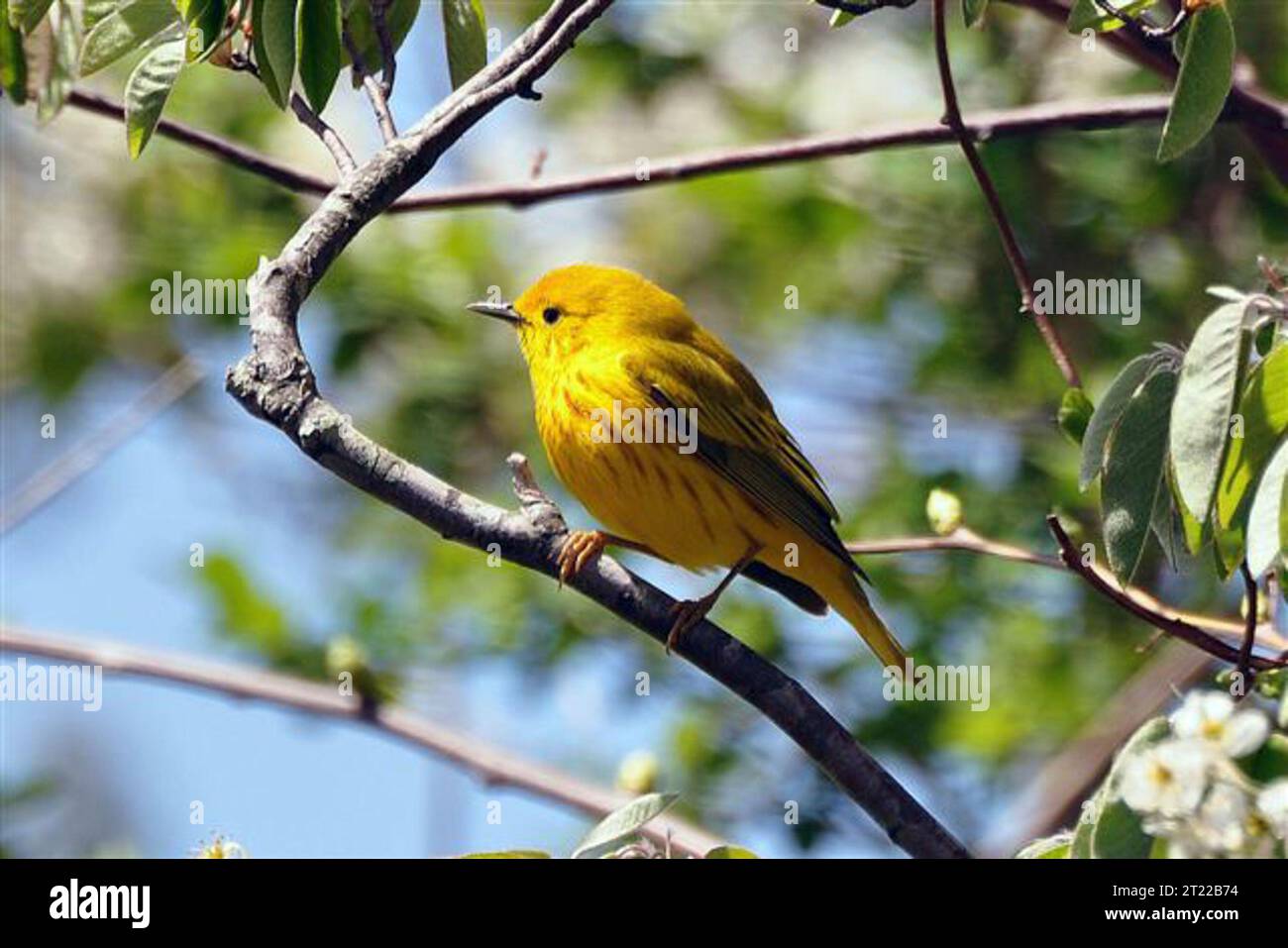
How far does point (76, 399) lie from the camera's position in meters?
8.16

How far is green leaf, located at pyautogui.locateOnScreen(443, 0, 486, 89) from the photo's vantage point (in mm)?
3664

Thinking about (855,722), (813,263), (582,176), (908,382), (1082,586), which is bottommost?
(855,722)

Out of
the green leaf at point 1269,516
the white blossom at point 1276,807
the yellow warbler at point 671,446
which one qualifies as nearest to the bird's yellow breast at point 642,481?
the yellow warbler at point 671,446

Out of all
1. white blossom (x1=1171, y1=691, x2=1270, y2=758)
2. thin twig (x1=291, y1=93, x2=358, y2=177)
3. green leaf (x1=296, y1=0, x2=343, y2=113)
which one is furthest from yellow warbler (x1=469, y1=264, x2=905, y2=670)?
white blossom (x1=1171, y1=691, x2=1270, y2=758)

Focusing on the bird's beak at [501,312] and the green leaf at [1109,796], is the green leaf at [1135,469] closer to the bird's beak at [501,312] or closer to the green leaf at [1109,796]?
the green leaf at [1109,796]

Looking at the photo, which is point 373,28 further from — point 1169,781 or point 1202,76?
point 1169,781

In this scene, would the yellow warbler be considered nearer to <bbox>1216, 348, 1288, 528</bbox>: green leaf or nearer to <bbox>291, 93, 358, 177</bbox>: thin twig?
<bbox>291, 93, 358, 177</bbox>: thin twig

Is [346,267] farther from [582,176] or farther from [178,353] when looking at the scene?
[582,176]

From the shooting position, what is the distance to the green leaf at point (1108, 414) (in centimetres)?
304

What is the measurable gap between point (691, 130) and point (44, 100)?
183 inches

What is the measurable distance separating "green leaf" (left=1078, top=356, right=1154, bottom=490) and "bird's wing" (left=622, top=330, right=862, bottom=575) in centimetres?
181
